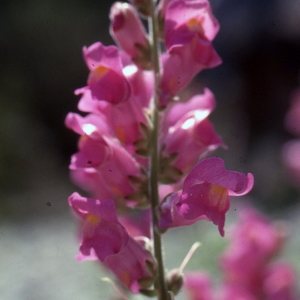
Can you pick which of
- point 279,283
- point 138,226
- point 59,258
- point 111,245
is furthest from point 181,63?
point 59,258

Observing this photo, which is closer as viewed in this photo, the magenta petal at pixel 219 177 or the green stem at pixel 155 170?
the magenta petal at pixel 219 177

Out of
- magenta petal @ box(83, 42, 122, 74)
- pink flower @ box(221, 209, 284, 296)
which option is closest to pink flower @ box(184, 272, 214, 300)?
pink flower @ box(221, 209, 284, 296)

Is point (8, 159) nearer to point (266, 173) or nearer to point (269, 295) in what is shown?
point (266, 173)

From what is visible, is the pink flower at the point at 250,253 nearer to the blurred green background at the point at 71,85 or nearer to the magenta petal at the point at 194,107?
the magenta petal at the point at 194,107

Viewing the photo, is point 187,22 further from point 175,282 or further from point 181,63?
point 175,282

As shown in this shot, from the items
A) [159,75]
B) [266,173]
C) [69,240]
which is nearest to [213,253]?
[69,240]

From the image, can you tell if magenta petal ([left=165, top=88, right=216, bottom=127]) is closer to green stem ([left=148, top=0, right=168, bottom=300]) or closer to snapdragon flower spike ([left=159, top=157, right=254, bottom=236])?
green stem ([left=148, top=0, right=168, bottom=300])

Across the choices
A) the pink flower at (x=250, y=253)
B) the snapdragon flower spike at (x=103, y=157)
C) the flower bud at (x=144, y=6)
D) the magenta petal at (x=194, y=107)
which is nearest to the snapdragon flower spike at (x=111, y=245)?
A: the snapdragon flower spike at (x=103, y=157)
